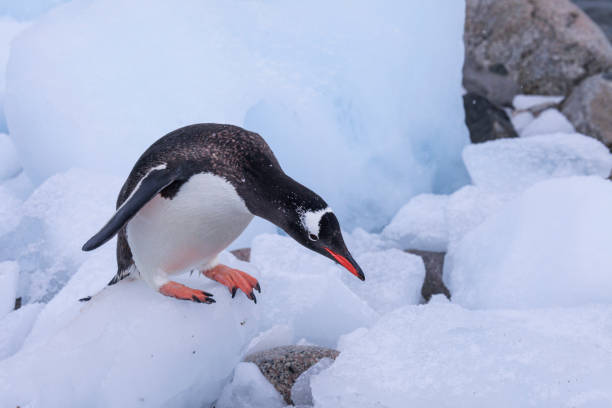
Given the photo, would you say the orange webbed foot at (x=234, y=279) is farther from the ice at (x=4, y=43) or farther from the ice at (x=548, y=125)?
the ice at (x=548, y=125)

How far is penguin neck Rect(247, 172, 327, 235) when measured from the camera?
3.57 ft

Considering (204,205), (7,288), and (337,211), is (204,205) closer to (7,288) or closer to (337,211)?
(7,288)

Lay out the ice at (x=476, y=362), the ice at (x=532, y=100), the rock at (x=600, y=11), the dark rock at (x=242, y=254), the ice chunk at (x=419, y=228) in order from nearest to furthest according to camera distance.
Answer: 1. the ice at (x=476, y=362)
2. the dark rock at (x=242, y=254)
3. the ice chunk at (x=419, y=228)
4. the ice at (x=532, y=100)
5. the rock at (x=600, y=11)

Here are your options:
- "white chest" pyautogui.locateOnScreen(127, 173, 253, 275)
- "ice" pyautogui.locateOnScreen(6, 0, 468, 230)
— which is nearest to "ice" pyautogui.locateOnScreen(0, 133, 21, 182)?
"ice" pyautogui.locateOnScreen(6, 0, 468, 230)

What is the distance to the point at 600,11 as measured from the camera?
576 centimetres

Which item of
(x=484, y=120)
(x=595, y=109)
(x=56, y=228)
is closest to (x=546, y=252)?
(x=56, y=228)

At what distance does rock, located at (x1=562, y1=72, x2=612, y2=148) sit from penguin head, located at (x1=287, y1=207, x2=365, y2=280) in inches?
114

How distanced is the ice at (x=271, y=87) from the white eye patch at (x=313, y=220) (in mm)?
1607

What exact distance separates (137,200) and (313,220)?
1.14ft

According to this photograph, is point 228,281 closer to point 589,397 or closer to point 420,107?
point 589,397

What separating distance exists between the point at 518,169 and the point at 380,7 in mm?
1112

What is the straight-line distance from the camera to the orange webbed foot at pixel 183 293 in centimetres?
137

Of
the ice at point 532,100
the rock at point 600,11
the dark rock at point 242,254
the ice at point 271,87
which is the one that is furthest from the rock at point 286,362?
the rock at point 600,11

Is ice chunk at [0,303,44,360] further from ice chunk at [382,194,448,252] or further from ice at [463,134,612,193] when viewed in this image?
ice at [463,134,612,193]
